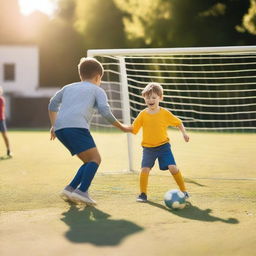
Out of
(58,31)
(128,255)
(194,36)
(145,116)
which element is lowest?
(128,255)

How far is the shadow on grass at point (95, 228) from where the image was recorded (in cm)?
350

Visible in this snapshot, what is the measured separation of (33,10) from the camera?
33.8 metres

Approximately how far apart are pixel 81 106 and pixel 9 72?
88.7ft

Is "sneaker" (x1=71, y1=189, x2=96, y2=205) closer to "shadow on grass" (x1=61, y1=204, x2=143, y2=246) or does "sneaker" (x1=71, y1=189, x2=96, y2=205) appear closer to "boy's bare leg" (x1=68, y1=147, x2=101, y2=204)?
"boy's bare leg" (x1=68, y1=147, x2=101, y2=204)

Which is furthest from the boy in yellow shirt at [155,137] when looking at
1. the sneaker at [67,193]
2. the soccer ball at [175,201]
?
the sneaker at [67,193]

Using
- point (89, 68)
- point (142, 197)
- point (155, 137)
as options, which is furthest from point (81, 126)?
point (142, 197)

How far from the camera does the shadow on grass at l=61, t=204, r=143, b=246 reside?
11.5ft

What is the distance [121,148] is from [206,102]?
6389 millimetres

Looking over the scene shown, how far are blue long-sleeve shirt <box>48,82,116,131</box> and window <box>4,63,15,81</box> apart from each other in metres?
26.7

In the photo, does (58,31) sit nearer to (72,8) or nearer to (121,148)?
(72,8)

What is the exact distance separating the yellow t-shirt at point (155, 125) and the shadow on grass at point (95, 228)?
37.3 inches

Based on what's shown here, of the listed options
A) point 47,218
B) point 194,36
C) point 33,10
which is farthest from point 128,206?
point 33,10

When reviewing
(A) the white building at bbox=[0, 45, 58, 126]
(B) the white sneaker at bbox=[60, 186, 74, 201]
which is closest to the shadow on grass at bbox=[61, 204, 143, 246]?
(B) the white sneaker at bbox=[60, 186, 74, 201]

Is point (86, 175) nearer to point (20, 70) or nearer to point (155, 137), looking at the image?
point (155, 137)
